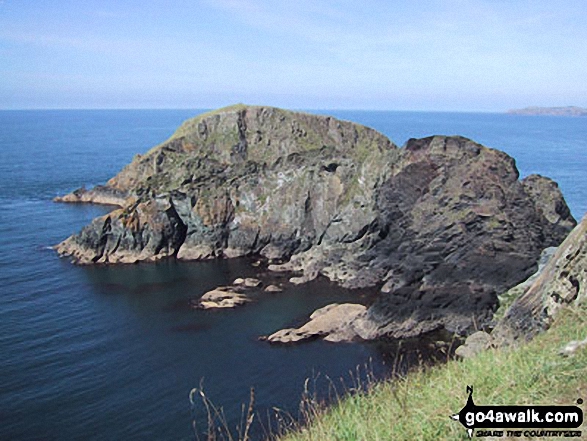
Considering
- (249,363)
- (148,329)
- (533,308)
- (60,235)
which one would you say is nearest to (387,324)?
(249,363)

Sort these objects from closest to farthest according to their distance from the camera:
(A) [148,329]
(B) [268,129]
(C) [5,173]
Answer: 1. (A) [148,329]
2. (B) [268,129]
3. (C) [5,173]

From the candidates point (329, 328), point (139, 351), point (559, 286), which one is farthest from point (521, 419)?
point (139, 351)

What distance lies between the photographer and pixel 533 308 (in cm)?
3188

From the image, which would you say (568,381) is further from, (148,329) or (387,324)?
(148,329)

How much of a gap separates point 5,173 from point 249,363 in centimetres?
13551

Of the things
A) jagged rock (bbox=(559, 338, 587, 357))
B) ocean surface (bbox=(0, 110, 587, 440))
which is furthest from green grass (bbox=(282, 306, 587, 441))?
ocean surface (bbox=(0, 110, 587, 440))

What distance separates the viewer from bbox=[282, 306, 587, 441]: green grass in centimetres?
699

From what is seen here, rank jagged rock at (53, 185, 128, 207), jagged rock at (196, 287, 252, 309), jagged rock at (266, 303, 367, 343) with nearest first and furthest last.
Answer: jagged rock at (266, 303, 367, 343) → jagged rock at (196, 287, 252, 309) → jagged rock at (53, 185, 128, 207)

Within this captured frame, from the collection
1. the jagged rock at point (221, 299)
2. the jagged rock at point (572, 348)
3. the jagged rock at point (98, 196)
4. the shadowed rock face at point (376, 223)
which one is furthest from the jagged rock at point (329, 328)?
the jagged rock at point (98, 196)

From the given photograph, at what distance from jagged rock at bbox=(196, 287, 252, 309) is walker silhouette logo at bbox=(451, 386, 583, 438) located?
53572 millimetres

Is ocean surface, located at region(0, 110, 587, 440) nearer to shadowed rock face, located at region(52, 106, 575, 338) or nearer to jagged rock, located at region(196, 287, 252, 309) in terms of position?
jagged rock, located at region(196, 287, 252, 309)

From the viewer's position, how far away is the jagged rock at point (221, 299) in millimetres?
59281

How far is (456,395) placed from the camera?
764 centimetres

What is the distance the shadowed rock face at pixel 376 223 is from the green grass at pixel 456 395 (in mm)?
40750
